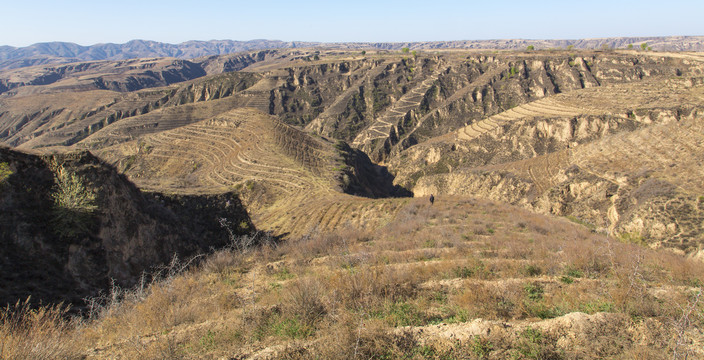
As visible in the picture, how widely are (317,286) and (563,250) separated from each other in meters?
7.21

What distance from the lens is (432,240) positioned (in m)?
11.7

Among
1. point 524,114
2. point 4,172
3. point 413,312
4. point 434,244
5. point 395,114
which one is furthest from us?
point 395,114

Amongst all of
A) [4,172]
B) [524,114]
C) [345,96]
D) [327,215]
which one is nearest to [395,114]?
[345,96]

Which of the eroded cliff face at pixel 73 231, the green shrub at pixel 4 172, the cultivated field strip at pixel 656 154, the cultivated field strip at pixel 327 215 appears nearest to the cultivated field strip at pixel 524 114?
the cultivated field strip at pixel 656 154

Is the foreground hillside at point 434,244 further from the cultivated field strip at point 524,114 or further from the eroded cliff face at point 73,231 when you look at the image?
the eroded cliff face at point 73,231

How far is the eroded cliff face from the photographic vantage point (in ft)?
32.2

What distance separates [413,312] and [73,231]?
38.8 ft

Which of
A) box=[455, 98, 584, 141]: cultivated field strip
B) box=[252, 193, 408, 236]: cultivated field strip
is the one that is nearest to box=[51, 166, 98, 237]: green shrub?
box=[252, 193, 408, 236]: cultivated field strip

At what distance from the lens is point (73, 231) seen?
11156 mm

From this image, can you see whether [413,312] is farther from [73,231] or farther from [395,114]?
[395,114]

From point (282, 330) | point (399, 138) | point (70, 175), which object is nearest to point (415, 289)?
point (282, 330)

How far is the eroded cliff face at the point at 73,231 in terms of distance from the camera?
9.80m

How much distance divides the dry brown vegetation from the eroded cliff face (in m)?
3.66

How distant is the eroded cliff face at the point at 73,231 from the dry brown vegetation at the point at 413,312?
3.66 m
